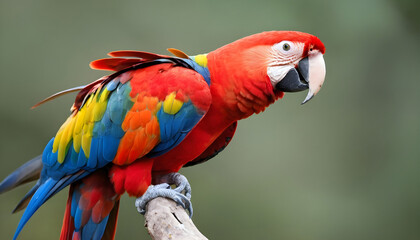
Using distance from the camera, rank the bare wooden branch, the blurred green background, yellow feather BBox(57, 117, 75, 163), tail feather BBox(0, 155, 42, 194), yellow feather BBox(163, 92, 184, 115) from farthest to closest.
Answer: the blurred green background, tail feather BBox(0, 155, 42, 194), yellow feather BBox(57, 117, 75, 163), yellow feather BBox(163, 92, 184, 115), the bare wooden branch

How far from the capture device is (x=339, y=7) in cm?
333

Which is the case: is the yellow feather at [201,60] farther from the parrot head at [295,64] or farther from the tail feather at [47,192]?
the tail feather at [47,192]

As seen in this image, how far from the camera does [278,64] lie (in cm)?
157

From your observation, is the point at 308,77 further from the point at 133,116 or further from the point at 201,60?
the point at 133,116

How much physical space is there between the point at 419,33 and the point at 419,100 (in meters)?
0.49

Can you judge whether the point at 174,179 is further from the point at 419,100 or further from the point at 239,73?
the point at 419,100

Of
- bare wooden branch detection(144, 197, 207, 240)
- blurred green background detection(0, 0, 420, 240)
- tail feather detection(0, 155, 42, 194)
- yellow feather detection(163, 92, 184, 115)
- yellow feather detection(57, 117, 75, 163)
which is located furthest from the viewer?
blurred green background detection(0, 0, 420, 240)

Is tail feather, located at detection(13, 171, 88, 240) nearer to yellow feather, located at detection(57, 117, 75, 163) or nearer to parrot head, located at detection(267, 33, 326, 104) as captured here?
yellow feather, located at detection(57, 117, 75, 163)

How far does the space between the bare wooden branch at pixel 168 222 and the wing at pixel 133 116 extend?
0.19 meters

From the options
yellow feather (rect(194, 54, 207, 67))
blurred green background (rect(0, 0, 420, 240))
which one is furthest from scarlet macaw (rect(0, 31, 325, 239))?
blurred green background (rect(0, 0, 420, 240))

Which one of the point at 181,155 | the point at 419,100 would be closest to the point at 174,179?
the point at 181,155

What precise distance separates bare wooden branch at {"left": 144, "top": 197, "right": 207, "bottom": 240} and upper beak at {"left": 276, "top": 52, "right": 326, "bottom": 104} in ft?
1.76

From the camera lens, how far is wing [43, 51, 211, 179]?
1526 mm

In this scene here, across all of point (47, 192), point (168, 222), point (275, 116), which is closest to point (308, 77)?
point (168, 222)
